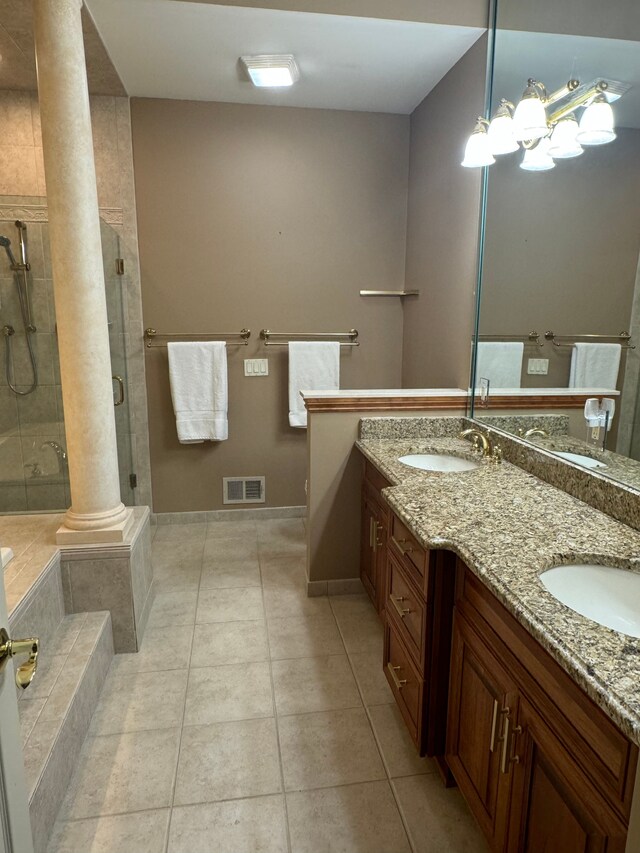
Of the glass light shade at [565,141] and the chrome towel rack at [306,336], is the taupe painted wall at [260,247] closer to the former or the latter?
the chrome towel rack at [306,336]

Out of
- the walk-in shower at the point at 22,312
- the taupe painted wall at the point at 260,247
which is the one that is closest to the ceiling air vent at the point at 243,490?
the taupe painted wall at the point at 260,247

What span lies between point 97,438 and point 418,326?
6.51ft

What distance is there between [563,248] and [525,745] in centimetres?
149

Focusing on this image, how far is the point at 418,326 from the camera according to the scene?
128 inches

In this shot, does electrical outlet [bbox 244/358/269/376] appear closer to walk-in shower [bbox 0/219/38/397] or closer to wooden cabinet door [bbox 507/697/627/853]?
walk-in shower [bbox 0/219/38/397]

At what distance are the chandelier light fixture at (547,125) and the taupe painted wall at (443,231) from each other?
25 cm

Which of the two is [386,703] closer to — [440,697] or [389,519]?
[440,697]

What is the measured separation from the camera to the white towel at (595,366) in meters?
1.54

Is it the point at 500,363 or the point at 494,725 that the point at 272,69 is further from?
the point at 494,725

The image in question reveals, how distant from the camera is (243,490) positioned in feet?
11.9

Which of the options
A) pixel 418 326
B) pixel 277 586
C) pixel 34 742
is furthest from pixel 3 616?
pixel 418 326

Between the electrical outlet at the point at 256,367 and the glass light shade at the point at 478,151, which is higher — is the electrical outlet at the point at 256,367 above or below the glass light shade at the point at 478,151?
below

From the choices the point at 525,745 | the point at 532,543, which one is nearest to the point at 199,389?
the point at 532,543

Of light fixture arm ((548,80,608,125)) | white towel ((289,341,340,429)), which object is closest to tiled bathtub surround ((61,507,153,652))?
white towel ((289,341,340,429))
